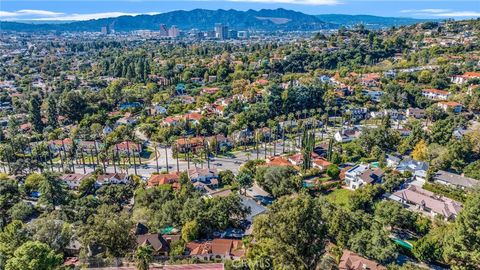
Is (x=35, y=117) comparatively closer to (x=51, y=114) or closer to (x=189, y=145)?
(x=51, y=114)

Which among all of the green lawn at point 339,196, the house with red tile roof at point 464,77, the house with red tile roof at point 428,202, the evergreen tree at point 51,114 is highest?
the house with red tile roof at point 464,77

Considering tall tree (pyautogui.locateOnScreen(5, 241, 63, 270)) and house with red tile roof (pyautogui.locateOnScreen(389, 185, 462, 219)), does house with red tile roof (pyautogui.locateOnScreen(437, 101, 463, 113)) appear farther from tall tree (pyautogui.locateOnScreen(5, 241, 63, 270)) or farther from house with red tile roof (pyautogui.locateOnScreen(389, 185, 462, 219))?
tall tree (pyautogui.locateOnScreen(5, 241, 63, 270))

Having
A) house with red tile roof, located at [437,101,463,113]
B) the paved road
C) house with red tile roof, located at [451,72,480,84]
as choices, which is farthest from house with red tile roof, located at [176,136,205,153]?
house with red tile roof, located at [451,72,480,84]

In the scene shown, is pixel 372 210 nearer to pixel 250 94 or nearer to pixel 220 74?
pixel 250 94

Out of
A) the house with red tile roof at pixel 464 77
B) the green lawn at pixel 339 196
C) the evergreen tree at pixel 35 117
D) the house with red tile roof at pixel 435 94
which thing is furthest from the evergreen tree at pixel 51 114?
the house with red tile roof at pixel 464 77

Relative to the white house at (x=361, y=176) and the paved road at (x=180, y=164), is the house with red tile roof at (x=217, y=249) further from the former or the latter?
the paved road at (x=180, y=164)

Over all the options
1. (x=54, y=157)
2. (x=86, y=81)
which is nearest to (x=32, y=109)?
(x=54, y=157)

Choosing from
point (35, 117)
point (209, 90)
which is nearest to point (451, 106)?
point (209, 90)

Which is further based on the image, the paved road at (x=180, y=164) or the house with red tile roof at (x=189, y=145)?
the house with red tile roof at (x=189, y=145)
